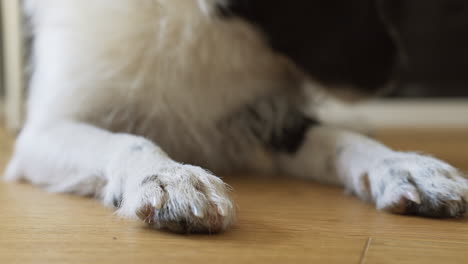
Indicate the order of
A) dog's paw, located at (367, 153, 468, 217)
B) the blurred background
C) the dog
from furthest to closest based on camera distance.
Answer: the blurred background → the dog → dog's paw, located at (367, 153, 468, 217)

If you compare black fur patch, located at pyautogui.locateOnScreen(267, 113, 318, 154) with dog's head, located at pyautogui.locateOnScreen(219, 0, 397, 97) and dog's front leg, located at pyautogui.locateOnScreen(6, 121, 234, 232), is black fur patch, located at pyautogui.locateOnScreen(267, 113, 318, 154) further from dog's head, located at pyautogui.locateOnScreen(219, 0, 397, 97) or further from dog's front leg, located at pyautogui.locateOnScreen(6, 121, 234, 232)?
dog's front leg, located at pyautogui.locateOnScreen(6, 121, 234, 232)

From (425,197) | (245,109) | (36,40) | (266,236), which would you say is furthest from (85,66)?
(425,197)

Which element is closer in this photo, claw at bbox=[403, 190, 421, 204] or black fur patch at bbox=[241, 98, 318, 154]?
claw at bbox=[403, 190, 421, 204]

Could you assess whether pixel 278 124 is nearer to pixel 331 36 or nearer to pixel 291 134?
pixel 291 134

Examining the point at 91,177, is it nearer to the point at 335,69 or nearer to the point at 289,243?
the point at 289,243

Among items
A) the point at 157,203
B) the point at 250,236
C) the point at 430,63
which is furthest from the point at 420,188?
the point at 430,63

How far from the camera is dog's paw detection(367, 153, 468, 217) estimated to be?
1110mm

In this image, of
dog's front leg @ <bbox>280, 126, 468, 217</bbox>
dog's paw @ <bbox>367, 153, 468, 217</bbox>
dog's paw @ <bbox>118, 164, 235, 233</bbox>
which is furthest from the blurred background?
dog's paw @ <bbox>118, 164, 235, 233</bbox>

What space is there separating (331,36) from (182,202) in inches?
31.0

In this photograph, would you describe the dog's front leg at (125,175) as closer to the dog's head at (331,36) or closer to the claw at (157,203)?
the claw at (157,203)

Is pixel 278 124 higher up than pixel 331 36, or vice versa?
pixel 331 36

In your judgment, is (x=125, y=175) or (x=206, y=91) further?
(x=206, y=91)

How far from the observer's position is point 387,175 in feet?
3.92

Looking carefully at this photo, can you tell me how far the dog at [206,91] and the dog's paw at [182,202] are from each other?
0.39 ft
